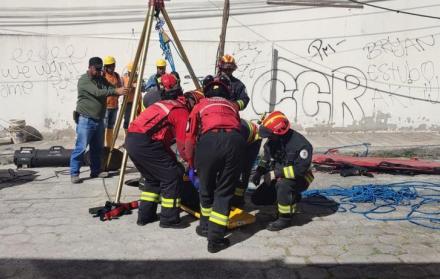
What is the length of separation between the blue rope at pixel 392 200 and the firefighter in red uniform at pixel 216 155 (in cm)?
199

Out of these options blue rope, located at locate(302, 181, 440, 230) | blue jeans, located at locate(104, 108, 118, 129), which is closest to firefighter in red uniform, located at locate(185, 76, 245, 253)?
blue rope, located at locate(302, 181, 440, 230)

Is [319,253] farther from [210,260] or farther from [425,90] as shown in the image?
[425,90]

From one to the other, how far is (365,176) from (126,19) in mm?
7569

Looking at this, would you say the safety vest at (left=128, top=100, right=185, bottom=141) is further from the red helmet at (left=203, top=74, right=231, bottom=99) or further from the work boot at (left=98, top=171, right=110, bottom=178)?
the work boot at (left=98, top=171, right=110, bottom=178)

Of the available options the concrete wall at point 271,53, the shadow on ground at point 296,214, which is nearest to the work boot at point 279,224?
the shadow on ground at point 296,214

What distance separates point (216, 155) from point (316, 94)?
882cm

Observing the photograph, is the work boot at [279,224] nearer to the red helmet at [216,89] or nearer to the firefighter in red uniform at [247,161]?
the firefighter in red uniform at [247,161]

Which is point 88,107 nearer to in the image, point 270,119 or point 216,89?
point 216,89

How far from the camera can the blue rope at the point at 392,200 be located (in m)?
5.62

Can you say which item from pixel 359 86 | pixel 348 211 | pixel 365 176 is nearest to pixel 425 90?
pixel 359 86

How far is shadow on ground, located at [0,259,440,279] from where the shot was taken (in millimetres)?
4094

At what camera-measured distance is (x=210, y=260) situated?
14.5ft

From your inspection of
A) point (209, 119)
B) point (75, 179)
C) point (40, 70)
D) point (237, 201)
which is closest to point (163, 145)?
point (209, 119)

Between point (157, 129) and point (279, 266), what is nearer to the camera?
point (279, 266)
